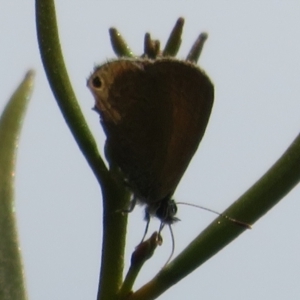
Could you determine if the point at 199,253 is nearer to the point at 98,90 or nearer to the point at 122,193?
the point at 122,193

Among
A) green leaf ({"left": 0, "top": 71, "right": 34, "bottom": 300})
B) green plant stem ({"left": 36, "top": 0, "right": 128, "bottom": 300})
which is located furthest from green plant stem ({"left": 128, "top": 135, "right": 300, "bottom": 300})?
green leaf ({"left": 0, "top": 71, "right": 34, "bottom": 300})

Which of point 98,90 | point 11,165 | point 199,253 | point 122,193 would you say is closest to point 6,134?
point 11,165

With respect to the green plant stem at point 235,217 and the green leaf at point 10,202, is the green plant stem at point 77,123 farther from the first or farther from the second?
the green leaf at point 10,202

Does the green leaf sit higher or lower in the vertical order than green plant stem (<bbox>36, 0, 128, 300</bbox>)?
lower

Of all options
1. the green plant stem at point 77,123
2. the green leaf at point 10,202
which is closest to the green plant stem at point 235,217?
the green plant stem at point 77,123

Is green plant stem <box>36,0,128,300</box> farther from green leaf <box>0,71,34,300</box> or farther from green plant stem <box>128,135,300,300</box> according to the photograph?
green leaf <box>0,71,34,300</box>
